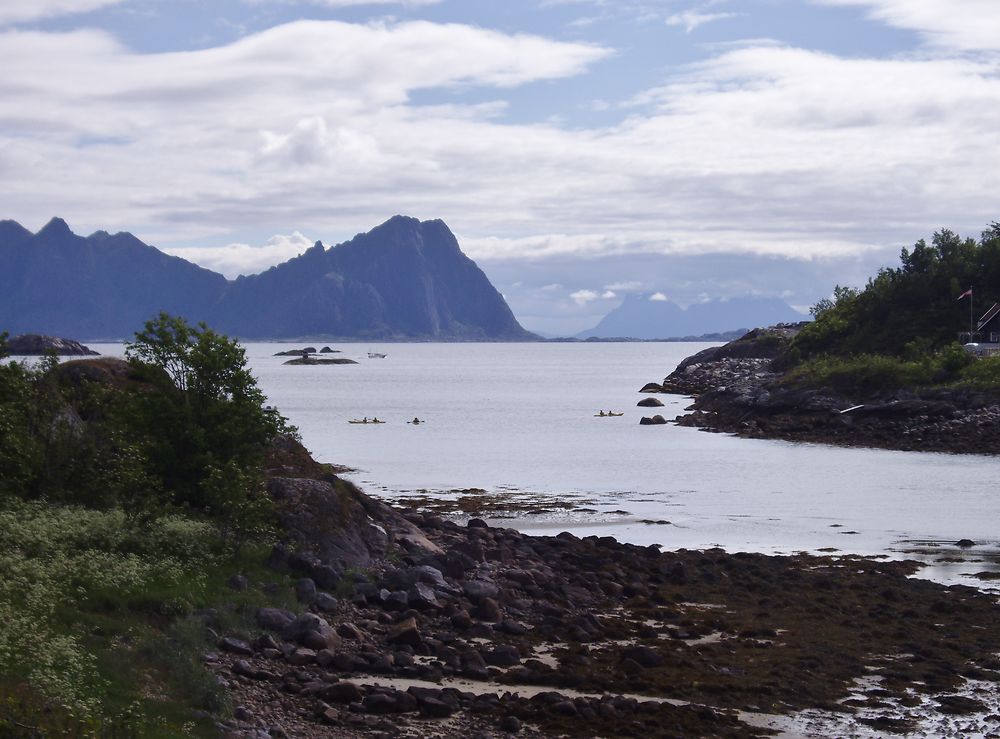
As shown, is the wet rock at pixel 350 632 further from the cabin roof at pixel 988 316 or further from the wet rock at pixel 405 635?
the cabin roof at pixel 988 316

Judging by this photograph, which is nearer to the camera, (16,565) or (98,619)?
(98,619)

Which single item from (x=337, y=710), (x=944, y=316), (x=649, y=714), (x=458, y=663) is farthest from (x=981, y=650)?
(x=944, y=316)

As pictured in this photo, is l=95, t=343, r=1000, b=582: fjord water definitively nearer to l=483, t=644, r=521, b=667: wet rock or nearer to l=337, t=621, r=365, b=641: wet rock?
l=483, t=644, r=521, b=667: wet rock

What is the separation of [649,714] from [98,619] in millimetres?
7047

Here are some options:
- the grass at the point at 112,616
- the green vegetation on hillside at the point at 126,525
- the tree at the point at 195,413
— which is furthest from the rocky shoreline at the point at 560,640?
the tree at the point at 195,413

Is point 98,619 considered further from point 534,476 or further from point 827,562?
point 534,476

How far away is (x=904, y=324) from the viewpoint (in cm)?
9419

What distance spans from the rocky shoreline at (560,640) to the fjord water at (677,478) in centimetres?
569

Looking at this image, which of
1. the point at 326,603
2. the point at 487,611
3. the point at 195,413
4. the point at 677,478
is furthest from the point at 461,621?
the point at 677,478

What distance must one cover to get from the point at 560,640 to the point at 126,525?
7.54 meters

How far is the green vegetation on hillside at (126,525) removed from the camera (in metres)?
12.3

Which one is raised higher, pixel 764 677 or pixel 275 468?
pixel 275 468

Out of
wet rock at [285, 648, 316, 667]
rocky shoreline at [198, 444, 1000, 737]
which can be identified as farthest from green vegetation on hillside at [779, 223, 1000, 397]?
wet rock at [285, 648, 316, 667]

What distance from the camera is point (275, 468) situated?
82.3 ft
